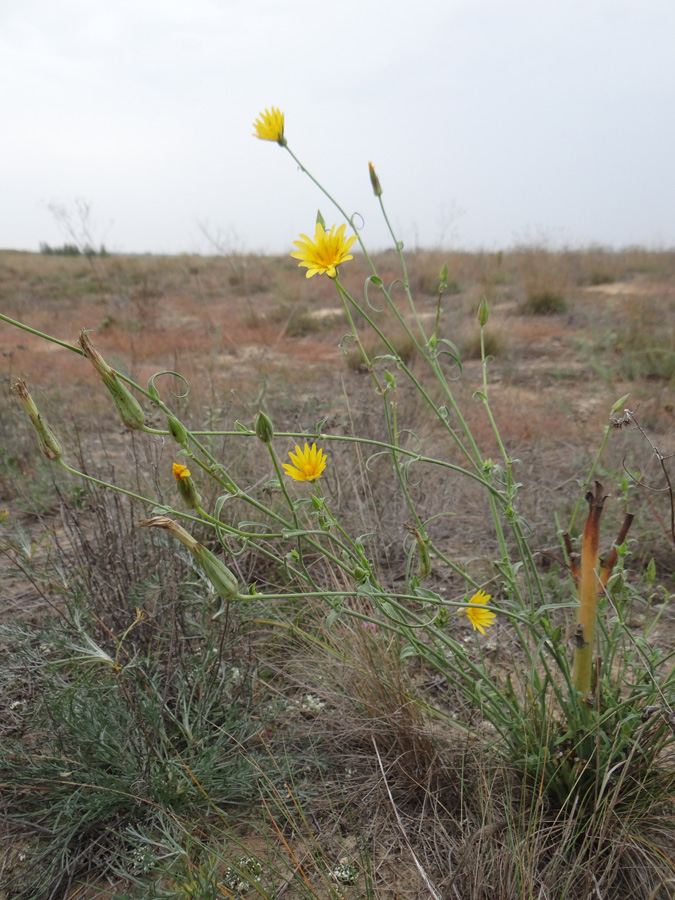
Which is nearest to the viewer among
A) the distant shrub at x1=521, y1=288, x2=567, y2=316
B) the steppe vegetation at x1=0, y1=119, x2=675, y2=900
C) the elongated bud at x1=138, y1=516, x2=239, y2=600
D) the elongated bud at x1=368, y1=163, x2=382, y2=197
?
the elongated bud at x1=138, y1=516, x2=239, y2=600

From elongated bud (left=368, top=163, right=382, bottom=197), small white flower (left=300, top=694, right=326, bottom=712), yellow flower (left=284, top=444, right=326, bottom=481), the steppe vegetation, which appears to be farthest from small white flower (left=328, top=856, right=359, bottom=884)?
elongated bud (left=368, top=163, right=382, bottom=197)

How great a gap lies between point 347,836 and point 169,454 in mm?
1894

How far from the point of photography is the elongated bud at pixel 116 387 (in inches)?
32.0

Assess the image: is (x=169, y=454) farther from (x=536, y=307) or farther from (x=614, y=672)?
(x=536, y=307)

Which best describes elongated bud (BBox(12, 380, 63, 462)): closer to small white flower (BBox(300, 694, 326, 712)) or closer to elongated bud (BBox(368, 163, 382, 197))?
elongated bud (BBox(368, 163, 382, 197))

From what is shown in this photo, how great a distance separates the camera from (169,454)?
266 centimetres

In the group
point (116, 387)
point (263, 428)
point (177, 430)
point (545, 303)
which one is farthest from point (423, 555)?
point (545, 303)

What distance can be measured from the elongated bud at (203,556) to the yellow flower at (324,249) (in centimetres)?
52

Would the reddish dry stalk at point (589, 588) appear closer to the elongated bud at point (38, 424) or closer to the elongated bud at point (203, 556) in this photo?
the elongated bud at point (203, 556)

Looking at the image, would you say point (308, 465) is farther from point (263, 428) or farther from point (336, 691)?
point (336, 691)

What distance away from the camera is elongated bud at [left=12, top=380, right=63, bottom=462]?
855mm

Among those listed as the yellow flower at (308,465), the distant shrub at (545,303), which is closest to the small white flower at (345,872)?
the yellow flower at (308,465)

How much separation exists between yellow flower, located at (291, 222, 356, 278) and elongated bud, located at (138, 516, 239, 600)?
525mm

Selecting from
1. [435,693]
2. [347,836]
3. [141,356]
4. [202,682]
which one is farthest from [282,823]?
[141,356]
